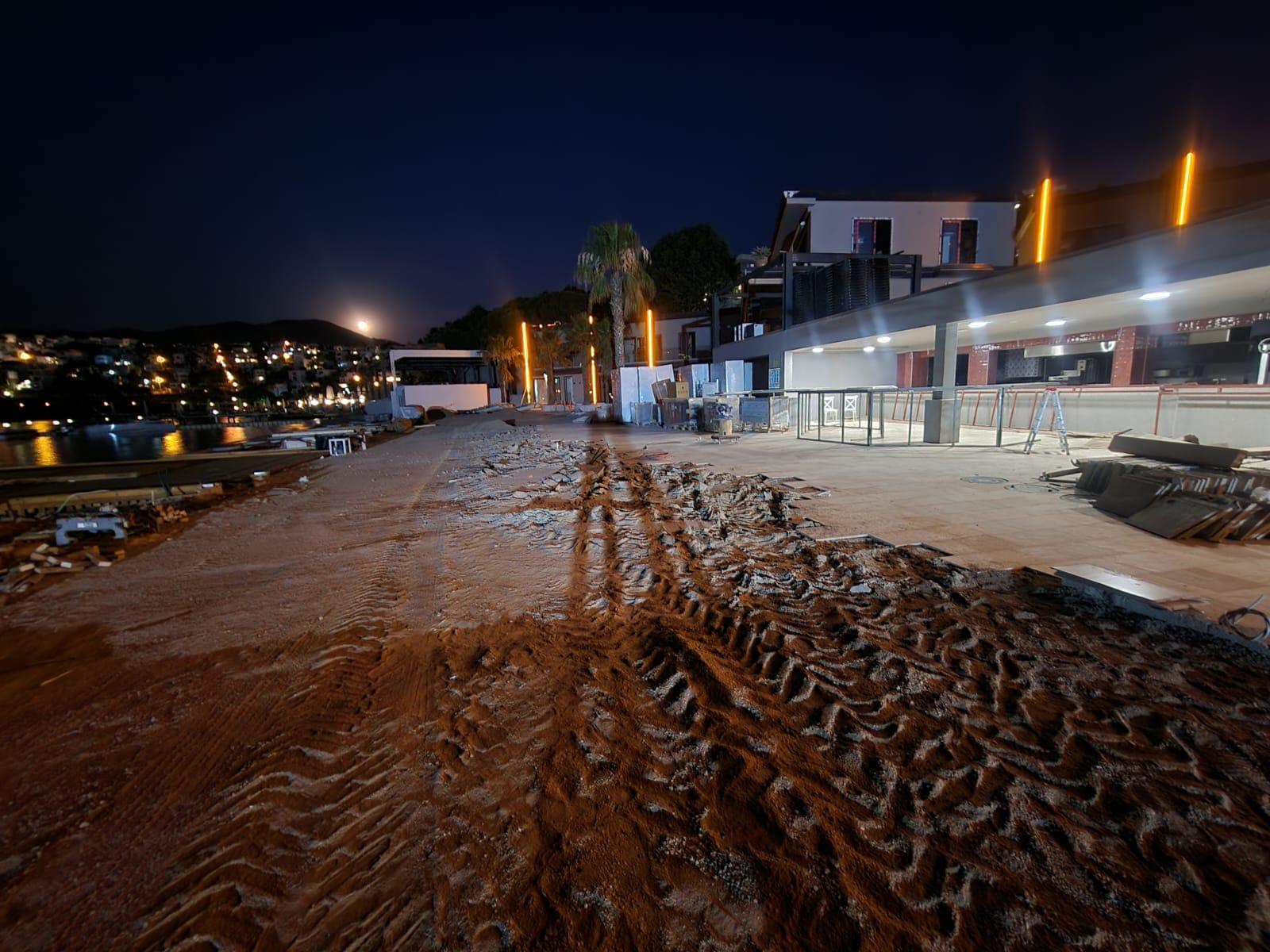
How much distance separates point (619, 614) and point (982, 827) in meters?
2.66

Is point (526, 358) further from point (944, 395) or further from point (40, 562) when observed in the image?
point (40, 562)

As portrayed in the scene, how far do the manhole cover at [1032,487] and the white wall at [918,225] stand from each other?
18129 mm

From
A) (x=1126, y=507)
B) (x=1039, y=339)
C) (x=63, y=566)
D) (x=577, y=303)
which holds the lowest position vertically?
(x=63, y=566)

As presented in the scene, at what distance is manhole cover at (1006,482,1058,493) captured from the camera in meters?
7.57

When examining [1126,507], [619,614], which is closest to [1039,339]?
[1126,507]

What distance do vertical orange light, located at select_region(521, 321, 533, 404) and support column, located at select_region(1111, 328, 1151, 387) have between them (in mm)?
34000

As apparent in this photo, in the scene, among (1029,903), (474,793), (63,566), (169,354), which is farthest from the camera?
(169,354)

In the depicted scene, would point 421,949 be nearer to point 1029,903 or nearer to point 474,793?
point 474,793

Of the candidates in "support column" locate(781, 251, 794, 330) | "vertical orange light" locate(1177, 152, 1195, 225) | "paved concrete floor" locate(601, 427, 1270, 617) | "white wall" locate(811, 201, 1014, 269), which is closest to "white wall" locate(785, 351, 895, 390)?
"support column" locate(781, 251, 794, 330)

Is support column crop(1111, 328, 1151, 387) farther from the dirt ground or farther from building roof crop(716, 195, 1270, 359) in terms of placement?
the dirt ground

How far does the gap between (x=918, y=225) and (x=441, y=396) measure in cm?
4011

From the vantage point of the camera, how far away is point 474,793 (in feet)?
7.79

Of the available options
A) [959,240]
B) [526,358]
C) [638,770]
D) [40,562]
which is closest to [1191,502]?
[638,770]

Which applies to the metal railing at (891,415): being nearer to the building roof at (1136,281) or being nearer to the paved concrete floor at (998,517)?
the paved concrete floor at (998,517)
